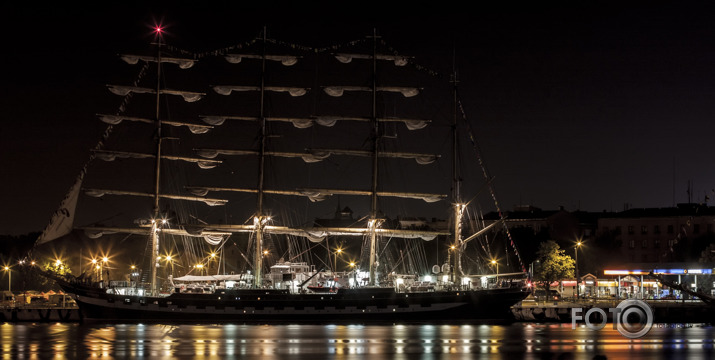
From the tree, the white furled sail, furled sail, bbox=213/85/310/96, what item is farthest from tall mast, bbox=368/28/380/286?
the tree

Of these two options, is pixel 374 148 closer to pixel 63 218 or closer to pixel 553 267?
pixel 63 218

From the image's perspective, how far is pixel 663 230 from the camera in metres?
171

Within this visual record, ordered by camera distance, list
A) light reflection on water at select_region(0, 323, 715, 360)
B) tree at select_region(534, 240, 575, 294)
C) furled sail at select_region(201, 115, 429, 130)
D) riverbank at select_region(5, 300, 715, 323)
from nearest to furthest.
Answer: light reflection on water at select_region(0, 323, 715, 360)
riverbank at select_region(5, 300, 715, 323)
furled sail at select_region(201, 115, 429, 130)
tree at select_region(534, 240, 575, 294)

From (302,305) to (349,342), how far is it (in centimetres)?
2314

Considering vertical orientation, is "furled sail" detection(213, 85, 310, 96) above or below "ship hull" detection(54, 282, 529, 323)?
above

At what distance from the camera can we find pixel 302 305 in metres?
79.3

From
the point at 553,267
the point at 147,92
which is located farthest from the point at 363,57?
the point at 553,267

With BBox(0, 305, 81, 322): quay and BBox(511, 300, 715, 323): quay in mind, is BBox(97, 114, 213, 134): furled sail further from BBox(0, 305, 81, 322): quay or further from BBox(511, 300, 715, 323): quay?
BBox(511, 300, 715, 323): quay

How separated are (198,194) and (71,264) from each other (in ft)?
178

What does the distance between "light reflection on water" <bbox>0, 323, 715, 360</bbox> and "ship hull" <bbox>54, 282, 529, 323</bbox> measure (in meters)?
4.82

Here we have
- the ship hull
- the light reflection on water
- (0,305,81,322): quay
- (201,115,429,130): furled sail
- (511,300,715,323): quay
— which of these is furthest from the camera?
(201,115,429,130): furled sail

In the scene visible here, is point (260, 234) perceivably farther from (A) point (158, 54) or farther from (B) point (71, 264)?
(B) point (71, 264)

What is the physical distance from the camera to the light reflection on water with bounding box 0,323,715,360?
4912 centimetres

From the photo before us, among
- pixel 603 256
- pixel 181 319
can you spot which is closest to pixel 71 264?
pixel 181 319
